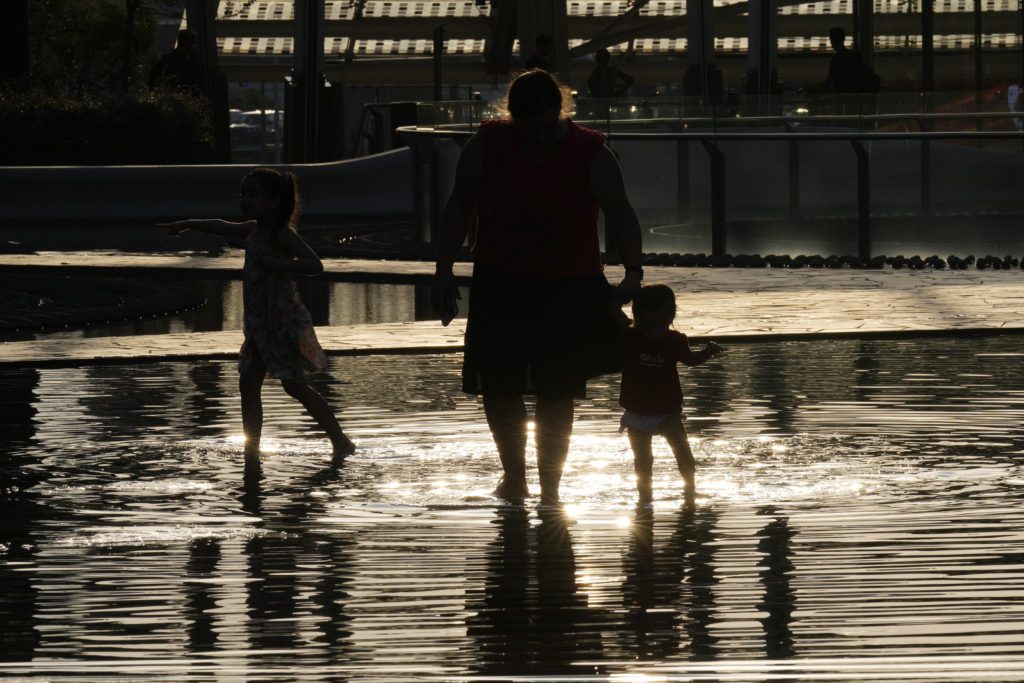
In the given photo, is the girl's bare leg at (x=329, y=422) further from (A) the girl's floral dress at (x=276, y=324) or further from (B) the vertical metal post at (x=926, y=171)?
(B) the vertical metal post at (x=926, y=171)

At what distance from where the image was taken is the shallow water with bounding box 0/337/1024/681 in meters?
5.96

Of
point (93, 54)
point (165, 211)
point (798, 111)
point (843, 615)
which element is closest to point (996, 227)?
point (798, 111)

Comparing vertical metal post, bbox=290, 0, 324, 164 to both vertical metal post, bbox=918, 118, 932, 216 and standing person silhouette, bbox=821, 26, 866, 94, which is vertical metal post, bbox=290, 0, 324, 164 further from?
vertical metal post, bbox=918, 118, 932, 216

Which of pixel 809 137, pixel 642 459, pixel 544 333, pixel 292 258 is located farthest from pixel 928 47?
pixel 544 333

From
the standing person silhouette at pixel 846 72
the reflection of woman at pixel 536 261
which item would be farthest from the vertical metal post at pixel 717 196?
the reflection of woman at pixel 536 261

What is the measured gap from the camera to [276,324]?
981 cm

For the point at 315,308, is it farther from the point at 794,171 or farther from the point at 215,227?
the point at 215,227

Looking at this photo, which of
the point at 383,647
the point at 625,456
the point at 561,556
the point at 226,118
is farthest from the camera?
the point at 226,118

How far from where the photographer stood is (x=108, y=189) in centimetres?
2791

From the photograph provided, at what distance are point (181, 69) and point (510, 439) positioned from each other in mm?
24105

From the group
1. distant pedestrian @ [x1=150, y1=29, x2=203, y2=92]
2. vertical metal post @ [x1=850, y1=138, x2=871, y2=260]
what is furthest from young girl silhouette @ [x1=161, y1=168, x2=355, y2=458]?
distant pedestrian @ [x1=150, y1=29, x2=203, y2=92]

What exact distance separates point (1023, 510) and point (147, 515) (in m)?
2.99

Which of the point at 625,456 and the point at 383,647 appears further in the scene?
the point at 625,456

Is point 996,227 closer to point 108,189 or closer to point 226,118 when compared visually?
point 108,189
